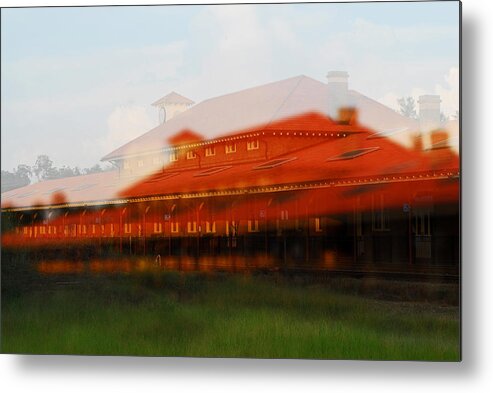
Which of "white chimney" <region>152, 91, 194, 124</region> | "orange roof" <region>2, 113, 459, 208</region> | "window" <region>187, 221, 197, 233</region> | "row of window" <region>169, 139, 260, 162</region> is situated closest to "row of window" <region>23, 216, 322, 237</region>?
"window" <region>187, 221, 197, 233</region>

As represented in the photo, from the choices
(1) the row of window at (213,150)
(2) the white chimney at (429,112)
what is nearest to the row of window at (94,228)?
(1) the row of window at (213,150)

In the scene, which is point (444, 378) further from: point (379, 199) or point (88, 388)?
point (88, 388)

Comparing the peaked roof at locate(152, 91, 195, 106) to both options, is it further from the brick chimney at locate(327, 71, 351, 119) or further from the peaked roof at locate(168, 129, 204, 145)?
the brick chimney at locate(327, 71, 351, 119)

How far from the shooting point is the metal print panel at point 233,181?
7340 millimetres

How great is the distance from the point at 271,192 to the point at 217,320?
3.34ft

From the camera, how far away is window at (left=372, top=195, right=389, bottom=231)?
7.40 metres

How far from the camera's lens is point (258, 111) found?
7578mm

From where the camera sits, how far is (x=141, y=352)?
7.77 metres

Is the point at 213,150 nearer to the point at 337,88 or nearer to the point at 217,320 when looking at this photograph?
the point at 337,88

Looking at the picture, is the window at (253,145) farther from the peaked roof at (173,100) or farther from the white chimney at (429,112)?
the white chimney at (429,112)

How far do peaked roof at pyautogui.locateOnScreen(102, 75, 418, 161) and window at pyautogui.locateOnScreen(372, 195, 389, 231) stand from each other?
0.51 metres

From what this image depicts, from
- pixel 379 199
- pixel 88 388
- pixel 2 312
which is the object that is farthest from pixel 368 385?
pixel 2 312

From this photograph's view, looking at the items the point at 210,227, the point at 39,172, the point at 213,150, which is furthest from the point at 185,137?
the point at 39,172

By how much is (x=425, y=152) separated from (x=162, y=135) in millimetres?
1919
